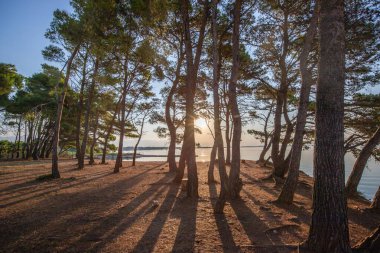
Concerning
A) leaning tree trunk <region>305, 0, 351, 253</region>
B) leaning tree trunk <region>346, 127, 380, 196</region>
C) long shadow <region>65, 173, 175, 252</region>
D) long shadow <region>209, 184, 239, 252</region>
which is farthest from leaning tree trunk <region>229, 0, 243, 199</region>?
leaning tree trunk <region>346, 127, 380, 196</region>

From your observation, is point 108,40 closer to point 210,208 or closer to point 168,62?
point 168,62

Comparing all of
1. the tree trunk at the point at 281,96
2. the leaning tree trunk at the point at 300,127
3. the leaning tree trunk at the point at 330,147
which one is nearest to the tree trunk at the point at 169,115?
the tree trunk at the point at 281,96

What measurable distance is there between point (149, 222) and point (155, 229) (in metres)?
0.53

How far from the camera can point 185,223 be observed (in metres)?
5.65

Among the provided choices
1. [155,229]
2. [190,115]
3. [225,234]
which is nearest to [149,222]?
[155,229]

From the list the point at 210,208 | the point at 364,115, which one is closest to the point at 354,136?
the point at 364,115

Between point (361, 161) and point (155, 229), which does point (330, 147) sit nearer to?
point (155, 229)

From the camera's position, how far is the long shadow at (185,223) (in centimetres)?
439

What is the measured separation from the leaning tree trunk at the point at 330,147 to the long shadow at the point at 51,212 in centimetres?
496

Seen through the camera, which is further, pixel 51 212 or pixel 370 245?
pixel 51 212

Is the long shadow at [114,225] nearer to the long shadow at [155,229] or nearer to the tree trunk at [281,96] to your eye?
the long shadow at [155,229]

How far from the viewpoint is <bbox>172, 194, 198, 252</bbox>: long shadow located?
439cm

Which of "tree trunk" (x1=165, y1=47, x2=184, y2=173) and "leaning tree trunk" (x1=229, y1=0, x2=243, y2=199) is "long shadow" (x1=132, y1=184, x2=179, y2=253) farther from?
"tree trunk" (x1=165, y1=47, x2=184, y2=173)

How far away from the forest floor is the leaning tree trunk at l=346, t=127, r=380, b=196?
0.53m
